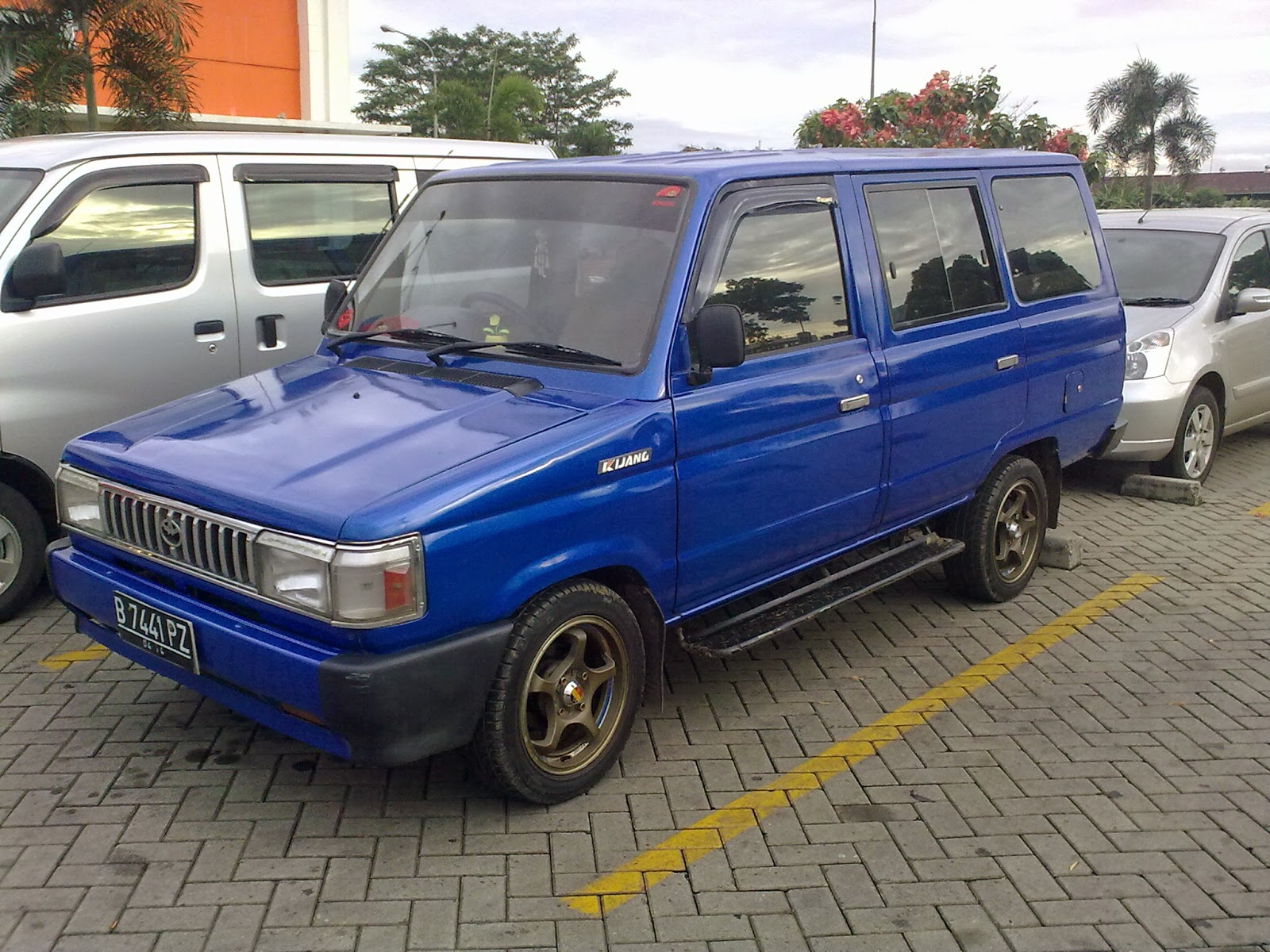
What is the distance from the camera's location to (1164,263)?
890 cm

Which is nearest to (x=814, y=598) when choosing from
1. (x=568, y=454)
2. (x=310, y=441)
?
(x=568, y=454)

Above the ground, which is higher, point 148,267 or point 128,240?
point 128,240

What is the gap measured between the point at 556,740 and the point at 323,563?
3.44ft

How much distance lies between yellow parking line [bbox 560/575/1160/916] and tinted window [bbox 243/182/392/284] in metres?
3.53

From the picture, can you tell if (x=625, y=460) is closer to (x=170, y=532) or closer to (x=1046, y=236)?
(x=170, y=532)

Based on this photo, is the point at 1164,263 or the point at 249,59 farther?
the point at 249,59

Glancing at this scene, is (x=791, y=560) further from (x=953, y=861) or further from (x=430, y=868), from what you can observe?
(x=430, y=868)

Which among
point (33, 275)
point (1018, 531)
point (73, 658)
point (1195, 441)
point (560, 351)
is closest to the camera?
point (560, 351)

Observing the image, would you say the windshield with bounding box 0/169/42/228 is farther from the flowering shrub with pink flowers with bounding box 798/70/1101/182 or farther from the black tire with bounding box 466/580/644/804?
the flowering shrub with pink flowers with bounding box 798/70/1101/182

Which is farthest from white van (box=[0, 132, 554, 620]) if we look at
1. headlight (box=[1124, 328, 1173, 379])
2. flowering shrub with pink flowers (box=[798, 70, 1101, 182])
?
flowering shrub with pink flowers (box=[798, 70, 1101, 182])

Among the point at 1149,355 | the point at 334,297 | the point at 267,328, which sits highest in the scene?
the point at 334,297

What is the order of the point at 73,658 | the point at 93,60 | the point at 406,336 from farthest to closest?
the point at 93,60 → the point at 73,658 → the point at 406,336

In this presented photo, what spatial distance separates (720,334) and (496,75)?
164 feet

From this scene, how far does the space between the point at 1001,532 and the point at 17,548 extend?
181 inches
